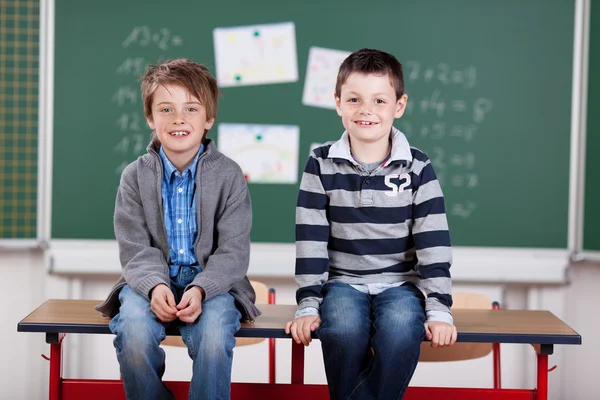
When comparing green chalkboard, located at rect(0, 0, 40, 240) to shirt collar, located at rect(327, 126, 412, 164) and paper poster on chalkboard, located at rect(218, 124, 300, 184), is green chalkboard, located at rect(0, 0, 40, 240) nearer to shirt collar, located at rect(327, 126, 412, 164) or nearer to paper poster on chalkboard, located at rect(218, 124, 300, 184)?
paper poster on chalkboard, located at rect(218, 124, 300, 184)

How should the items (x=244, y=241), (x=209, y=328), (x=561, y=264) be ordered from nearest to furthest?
(x=209, y=328) → (x=244, y=241) → (x=561, y=264)

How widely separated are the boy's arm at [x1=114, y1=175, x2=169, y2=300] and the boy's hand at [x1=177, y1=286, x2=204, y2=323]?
82mm

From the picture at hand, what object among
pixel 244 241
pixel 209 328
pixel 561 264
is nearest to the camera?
pixel 209 328

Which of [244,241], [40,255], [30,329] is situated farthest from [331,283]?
[40,255]

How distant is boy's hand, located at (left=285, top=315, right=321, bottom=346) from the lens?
2010mm

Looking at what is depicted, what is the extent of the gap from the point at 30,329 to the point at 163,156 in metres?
0.62

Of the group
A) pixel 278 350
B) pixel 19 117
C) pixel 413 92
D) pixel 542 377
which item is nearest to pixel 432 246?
pixel 542 377

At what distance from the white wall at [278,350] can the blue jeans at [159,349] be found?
133 cm

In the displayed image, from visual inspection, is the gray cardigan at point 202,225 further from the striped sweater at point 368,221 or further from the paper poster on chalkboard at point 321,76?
the paper poster on chalkboard at point 321,76

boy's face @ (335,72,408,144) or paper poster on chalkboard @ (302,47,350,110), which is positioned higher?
paper poster on chalkboard @ (302,47,350,110)

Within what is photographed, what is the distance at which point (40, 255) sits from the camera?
11.1 ft

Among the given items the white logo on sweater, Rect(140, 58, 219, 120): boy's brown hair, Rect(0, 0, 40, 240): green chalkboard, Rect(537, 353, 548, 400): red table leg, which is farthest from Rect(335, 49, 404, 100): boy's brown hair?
Rect(0, 0, 40, 240): green chalkboard

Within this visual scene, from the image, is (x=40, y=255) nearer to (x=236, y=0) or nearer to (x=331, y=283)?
(x=236, y=0)

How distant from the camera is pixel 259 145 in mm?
3246
